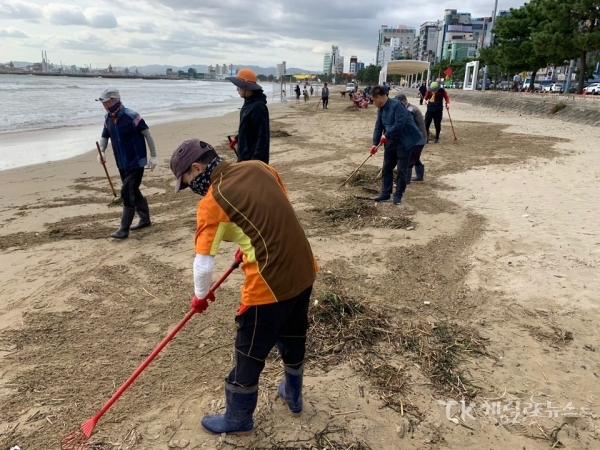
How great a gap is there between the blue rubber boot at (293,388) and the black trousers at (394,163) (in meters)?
4.71

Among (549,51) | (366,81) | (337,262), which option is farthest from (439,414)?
(366,81)

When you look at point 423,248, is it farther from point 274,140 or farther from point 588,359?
point 274,140

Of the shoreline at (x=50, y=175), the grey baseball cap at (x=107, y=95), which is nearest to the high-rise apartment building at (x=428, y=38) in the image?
the shoreline at (x=50, y=175)

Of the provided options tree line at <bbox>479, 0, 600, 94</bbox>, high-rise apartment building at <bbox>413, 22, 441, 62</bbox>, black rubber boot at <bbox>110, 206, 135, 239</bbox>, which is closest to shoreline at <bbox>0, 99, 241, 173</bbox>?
black rubber boot at <bbox>110, 206, 135, 239</bbox>

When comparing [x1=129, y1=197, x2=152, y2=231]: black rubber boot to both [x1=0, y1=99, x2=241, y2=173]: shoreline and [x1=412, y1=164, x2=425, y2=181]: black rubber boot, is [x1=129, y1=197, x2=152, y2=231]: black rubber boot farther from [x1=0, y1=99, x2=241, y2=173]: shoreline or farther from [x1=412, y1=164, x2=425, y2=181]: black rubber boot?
[x1=0, y1=99, x2=241, y2=173]: shoreline

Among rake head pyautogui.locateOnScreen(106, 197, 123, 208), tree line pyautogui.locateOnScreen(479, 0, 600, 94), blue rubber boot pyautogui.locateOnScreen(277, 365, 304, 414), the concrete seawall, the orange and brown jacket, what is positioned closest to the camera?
the orange and brown jacket

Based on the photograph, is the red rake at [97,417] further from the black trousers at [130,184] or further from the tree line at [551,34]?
the tree line at [551,34]

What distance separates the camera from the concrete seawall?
18.9 meters

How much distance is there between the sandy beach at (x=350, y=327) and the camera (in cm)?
262

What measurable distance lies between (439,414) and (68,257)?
4.31 meters

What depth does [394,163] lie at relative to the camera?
6828mm

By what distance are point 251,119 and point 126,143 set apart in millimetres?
1624

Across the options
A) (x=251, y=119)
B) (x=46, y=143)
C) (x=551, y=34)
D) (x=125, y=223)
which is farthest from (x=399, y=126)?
(x=551, y=34)

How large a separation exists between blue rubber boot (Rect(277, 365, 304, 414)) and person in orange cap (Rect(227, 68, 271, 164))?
2.87 meters
